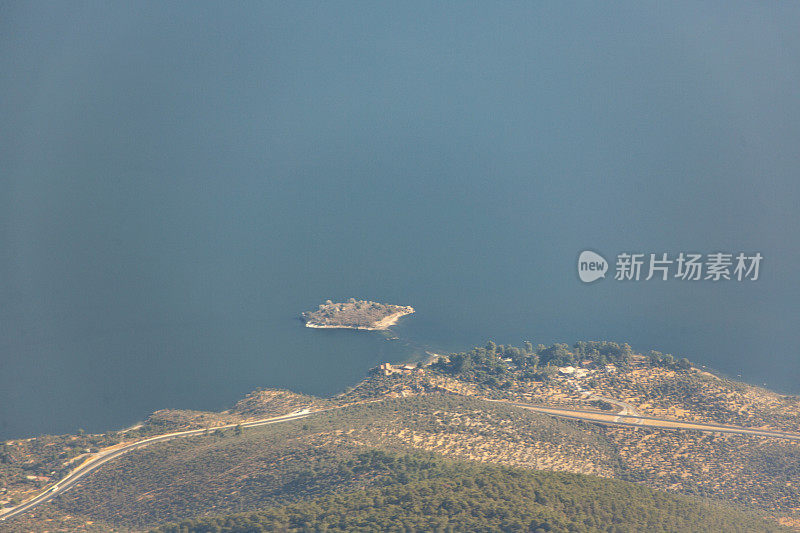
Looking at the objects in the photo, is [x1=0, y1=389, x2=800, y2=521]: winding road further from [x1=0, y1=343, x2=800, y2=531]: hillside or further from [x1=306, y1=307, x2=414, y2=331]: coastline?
[x1=306, y1=307, x2=414, y2=331]: coastline

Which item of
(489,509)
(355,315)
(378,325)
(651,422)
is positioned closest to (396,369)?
(378,325)

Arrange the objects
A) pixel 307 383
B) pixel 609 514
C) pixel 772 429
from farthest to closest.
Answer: pixel 307 383 → pixel 772 429 → pixel 609 514

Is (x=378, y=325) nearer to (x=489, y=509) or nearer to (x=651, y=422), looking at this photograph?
(x=651, y=422)

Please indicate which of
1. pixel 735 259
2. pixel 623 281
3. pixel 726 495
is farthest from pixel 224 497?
pixel 735 259

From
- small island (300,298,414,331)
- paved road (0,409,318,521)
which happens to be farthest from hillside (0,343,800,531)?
small island (300,298,414,331)

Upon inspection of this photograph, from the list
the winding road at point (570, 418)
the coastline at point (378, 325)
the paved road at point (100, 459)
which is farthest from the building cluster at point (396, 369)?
the coastline at point (378, 325)

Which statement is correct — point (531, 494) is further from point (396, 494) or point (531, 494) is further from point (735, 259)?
point (735, 259)

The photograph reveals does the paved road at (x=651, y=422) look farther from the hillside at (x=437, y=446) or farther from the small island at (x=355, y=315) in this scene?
the small island at (x=355, y=315)

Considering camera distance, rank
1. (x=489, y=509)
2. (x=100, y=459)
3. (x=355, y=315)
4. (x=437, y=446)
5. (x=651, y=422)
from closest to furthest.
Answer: (x=489, y=509), (x=437, y=446), (x=100, y=459), (x=651, y=422), (x=355, y=315)
